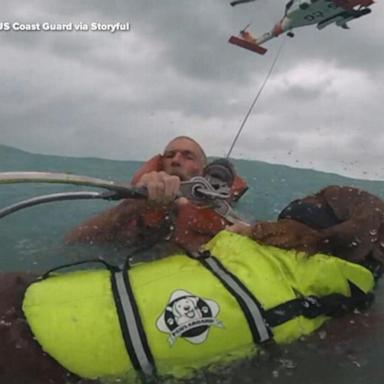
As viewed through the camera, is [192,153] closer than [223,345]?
No

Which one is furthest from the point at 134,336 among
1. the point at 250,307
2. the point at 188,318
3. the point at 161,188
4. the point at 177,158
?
the point at 177,158

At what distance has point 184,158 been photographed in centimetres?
617

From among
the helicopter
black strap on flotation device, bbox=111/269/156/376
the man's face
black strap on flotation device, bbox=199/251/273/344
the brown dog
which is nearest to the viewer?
black strap on flotation device, bbox=111/269/156/376

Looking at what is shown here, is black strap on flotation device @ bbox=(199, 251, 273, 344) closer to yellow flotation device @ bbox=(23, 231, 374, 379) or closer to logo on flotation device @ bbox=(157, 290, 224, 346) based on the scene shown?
yellow flotation device @ bbox=(23, 231, 374, 379)

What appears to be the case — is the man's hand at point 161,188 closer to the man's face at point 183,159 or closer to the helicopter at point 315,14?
the man's face at point 183,159

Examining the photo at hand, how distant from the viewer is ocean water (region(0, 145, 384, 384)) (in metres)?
3.25

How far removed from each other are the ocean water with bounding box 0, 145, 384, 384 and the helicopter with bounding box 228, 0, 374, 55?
2.66 meters

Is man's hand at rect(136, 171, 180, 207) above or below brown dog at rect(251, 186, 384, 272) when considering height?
above

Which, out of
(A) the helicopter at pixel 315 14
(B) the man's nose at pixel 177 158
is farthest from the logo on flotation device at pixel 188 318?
(A) the helicopter at pixel 315 14

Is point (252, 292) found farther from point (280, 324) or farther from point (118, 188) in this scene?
point (118, 188)

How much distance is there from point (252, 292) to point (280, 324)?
0.66 feet

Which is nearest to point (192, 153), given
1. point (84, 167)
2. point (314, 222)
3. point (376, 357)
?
point (314, 222)

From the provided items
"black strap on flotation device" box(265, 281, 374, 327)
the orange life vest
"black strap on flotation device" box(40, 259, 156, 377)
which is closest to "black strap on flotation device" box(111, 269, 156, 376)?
"black strap on flotation device" box(40, 259, 156, 377)

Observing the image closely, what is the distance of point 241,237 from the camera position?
357cm
